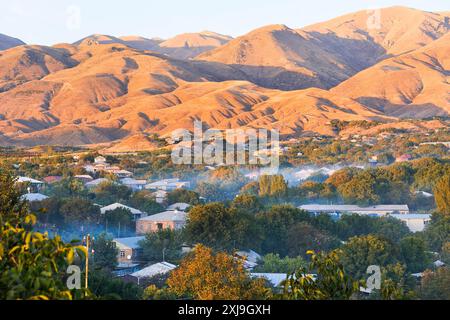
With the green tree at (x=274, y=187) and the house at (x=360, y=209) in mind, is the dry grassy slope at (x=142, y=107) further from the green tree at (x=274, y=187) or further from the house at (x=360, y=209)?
the house at (x=360, y=209)

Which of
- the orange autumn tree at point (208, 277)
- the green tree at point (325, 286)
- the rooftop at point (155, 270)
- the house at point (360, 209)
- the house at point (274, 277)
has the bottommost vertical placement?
the house at point (360, 209)

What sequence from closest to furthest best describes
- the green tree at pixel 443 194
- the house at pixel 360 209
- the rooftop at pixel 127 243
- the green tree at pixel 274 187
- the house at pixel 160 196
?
the rooftop at pixel 127 243 → the green tree at pixel 443 194 → the house at pixel 360 209 → the house at pixel 160 196 → the green tree at pixel 274 187

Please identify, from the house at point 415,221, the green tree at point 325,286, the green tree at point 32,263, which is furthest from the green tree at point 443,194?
the green tree at point 32,263

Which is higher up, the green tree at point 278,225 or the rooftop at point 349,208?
the green tree at point 278,225

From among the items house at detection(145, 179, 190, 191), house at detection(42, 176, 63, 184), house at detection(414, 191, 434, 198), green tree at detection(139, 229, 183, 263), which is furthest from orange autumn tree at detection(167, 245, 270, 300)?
house at detection(42, 176, 63, 184)

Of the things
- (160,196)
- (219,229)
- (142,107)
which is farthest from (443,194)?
(142,107)

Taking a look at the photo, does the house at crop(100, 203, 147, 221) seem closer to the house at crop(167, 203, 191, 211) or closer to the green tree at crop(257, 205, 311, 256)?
the house at crop(167, 203, 191, 211)

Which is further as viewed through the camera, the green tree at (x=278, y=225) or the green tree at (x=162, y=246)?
the green tree at (x=278, y=225)
